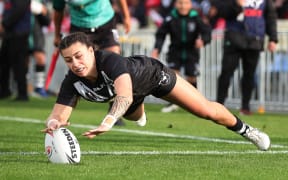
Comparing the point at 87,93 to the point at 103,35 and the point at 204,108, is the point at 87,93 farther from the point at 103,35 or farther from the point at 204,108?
the point at 103,35

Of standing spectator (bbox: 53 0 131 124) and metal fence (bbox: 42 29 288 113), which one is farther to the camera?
metal fence (bbox: 42 29 288 113)

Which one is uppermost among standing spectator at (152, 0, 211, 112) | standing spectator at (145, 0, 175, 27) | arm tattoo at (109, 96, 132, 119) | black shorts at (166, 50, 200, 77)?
arm tattoo at (109, 96, 132, 119)

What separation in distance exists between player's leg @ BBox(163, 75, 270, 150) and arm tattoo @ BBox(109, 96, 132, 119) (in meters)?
1.03

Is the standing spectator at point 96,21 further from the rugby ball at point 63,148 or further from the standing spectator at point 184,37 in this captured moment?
the standing spectator at point 184,37

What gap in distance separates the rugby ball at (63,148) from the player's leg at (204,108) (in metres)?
1.21

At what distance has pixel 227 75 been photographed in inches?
642

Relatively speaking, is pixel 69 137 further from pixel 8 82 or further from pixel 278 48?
pixel 8 82

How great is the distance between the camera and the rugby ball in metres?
8.37

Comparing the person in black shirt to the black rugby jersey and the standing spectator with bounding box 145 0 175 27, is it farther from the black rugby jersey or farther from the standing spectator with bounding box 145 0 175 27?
the standing spectator with bounding box 145 0 175 27

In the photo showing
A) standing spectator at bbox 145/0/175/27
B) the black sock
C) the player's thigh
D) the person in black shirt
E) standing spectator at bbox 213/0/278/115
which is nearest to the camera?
the person in black shirt

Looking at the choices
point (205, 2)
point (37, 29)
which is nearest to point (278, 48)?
point (205, 2)

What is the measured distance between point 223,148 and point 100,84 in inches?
84.8

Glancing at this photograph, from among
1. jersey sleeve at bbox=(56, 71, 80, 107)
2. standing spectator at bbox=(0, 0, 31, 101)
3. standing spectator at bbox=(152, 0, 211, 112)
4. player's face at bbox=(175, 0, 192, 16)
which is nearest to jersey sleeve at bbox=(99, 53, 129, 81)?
jersey sleeve at bbox=(56, 71, 80, 107)

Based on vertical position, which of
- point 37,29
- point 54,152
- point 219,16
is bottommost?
point 37,29
